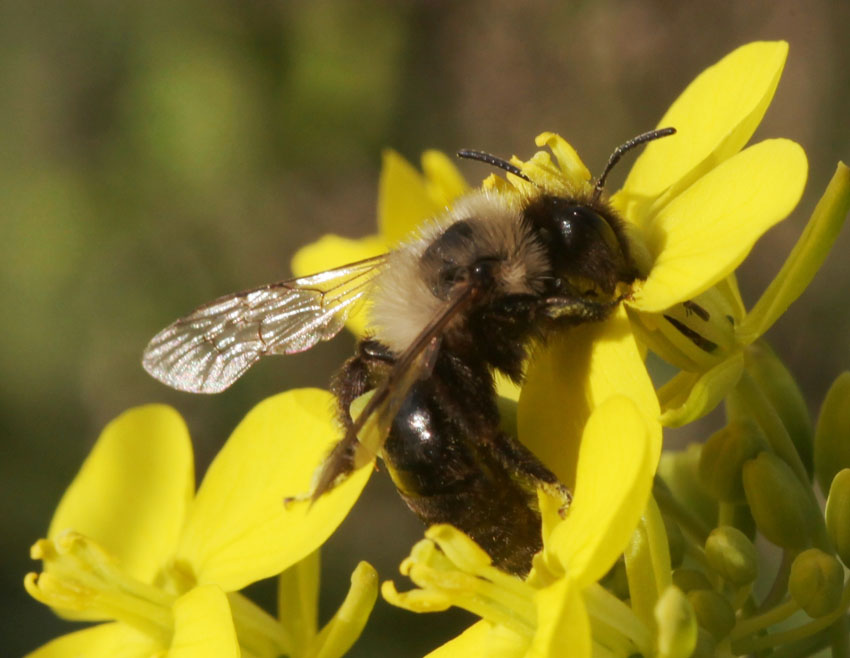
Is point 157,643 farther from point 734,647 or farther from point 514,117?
point 514,117

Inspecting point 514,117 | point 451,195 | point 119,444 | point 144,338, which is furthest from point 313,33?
point 119,444

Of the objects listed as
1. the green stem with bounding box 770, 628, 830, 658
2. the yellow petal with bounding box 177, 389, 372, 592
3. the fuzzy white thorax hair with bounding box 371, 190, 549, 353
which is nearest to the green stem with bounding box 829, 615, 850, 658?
the green stem with bounding box 770, 628, 830, 658

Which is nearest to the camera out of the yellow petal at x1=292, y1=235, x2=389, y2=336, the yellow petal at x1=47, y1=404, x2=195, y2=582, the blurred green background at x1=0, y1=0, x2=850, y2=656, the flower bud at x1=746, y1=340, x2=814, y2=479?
the flower bud at x1=746, y1=340, x2=814, y2=479

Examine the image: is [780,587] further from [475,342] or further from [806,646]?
[475,342]

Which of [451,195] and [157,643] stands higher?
[451,195]

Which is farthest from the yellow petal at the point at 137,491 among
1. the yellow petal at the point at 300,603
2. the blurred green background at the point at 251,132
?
the blurred green background at the point at 251,132

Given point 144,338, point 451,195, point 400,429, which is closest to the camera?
point 400,429

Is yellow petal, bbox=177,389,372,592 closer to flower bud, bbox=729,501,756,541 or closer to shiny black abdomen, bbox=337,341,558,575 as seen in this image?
shiny black abdomen, bbox=337,341,558,575
